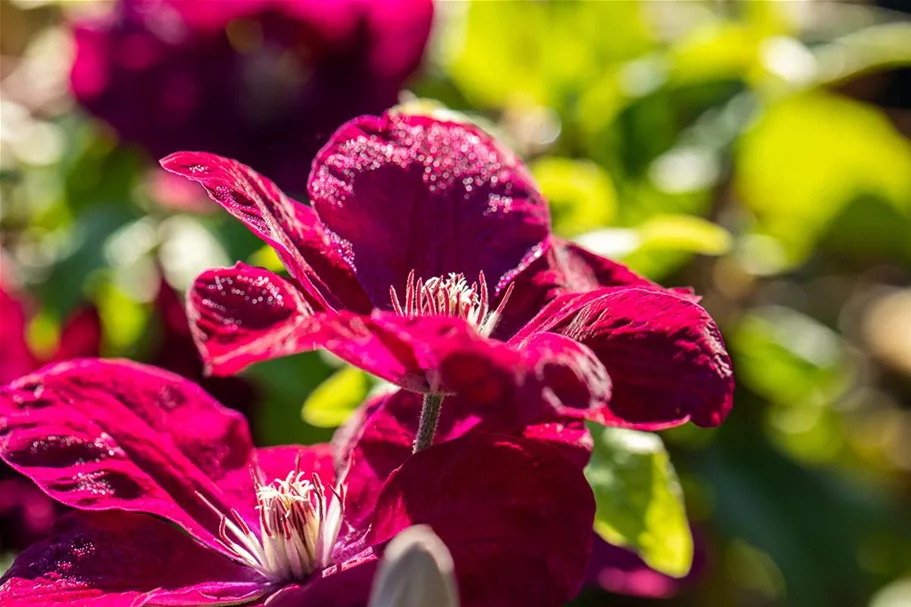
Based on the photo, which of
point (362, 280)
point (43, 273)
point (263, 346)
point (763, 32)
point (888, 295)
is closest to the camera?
point (263, 346)

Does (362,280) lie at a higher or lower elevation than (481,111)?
higher

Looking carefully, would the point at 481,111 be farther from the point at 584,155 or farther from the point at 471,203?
the point at 471,203

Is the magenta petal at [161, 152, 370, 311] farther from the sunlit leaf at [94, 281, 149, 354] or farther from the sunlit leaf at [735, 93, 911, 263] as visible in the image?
the sunlit leaf at [735, 93, 911, 263]

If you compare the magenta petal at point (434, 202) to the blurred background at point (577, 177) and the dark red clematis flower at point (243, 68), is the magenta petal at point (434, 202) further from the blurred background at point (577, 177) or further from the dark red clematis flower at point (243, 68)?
the dark red clematis flower at point (243, 68)

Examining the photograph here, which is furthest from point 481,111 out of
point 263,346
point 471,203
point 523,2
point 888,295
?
point 888,295

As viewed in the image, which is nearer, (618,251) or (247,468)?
(247,468)

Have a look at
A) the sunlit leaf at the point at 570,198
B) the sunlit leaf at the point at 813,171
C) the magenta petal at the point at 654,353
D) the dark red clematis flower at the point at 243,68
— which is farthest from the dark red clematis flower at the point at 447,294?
the sunlit leaf at the point at 813,171

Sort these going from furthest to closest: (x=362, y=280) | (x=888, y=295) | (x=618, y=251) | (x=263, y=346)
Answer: (x=888, y=295) → (x=618, y=251) → (x=362, y=280) → (x=263, y=346)

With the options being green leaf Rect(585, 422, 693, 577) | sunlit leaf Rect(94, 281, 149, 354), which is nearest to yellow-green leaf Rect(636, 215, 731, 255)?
green leaf Rect(585, 422, 693, 577)
